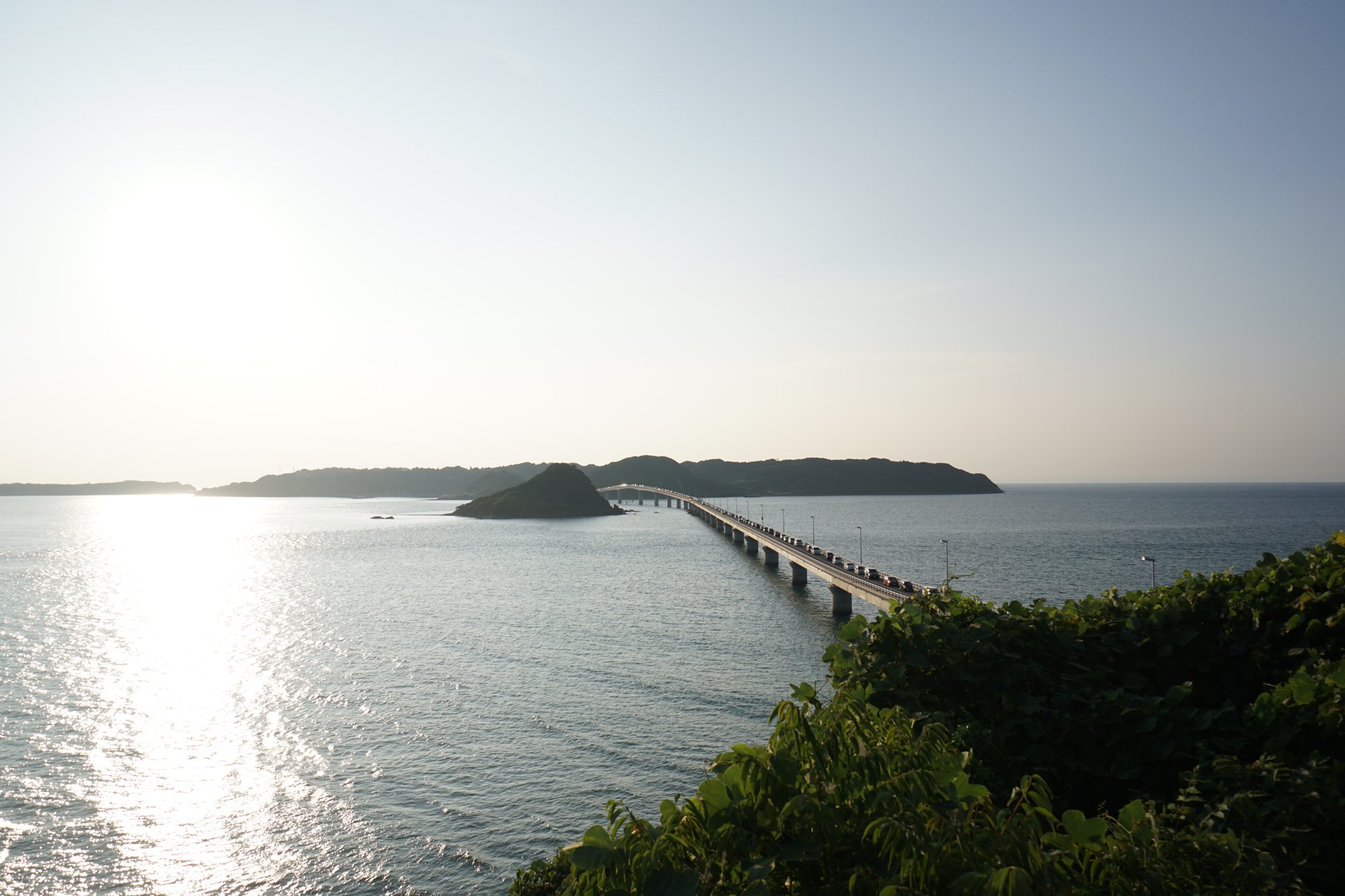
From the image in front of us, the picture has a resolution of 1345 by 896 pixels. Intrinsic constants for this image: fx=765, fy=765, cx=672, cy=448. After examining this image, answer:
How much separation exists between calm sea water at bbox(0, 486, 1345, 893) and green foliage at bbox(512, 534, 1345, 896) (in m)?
3.04

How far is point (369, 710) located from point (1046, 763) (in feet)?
126

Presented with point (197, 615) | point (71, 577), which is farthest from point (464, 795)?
point (71, 577)

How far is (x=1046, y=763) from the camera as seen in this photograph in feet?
29.0

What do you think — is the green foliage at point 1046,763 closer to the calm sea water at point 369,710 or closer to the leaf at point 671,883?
the leaf at point 671,883

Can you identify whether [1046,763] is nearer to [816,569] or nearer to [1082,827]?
[1082,827]

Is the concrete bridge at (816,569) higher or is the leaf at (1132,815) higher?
the leaf at (1132,815)

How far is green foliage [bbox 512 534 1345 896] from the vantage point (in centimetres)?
452

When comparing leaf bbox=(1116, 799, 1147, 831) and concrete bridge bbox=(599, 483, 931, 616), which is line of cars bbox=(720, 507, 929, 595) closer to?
concrete bridge bbox=(599, 483, 931, 616)

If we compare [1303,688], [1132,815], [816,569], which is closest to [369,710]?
[1303,688]

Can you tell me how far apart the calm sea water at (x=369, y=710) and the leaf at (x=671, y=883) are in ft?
30.3

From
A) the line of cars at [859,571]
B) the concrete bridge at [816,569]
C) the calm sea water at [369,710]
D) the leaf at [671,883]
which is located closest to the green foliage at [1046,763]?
the leaf at [671,883]

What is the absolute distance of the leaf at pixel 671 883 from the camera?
Result: 178 inches

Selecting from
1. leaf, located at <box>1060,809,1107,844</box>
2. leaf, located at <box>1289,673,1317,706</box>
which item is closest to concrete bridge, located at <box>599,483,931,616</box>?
leaf, located at <box>1289,673,1317,706</box>

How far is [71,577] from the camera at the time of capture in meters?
101
